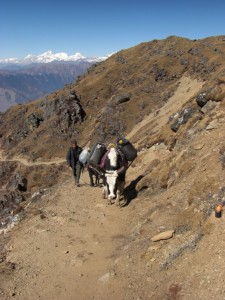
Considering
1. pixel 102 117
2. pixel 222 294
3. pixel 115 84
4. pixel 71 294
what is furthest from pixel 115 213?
pixel 115 84

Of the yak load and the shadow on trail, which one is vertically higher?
the yak load

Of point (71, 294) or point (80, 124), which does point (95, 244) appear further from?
point (80, 124)

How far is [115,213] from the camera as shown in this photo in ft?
59.3

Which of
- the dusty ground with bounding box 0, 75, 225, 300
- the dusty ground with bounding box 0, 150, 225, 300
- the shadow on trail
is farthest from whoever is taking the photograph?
the shadow on trail

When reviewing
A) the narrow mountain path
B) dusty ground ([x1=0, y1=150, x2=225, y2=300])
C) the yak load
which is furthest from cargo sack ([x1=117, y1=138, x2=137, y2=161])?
the narrow mountain path

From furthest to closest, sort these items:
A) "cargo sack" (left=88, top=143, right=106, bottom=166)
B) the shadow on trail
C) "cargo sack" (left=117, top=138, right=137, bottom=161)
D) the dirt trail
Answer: the shadow on trail, "cargo sack" (left=117, top=138, right=137, bottom=161), "cargo sack" (left=88, top=143, right=106, bottom=166), the dirt trail

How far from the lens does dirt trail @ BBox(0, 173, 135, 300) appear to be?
11039 mm

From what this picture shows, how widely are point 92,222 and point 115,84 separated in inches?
3589

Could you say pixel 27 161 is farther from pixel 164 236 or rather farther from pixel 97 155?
pixel 164 236

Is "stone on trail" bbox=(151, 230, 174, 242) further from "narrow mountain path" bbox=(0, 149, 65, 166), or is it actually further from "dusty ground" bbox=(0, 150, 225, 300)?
"narrow mountain path" bbox=(0, 149, 65, 166)

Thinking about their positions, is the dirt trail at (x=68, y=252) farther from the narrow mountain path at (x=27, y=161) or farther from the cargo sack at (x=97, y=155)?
the narrow mountain path at (x=27, y=161)

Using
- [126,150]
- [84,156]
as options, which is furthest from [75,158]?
[126,150]

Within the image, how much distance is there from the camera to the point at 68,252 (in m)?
13.6

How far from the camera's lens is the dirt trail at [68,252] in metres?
11.0
